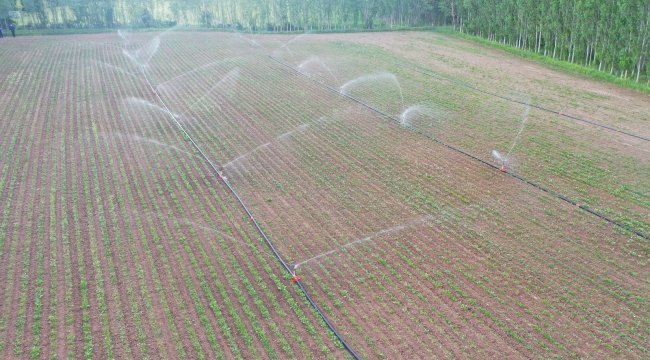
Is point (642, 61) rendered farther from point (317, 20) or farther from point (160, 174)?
point (317, 20)

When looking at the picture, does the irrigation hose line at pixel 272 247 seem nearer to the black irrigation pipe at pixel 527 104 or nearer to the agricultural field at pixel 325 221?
the agricultural field at pixel 325 221

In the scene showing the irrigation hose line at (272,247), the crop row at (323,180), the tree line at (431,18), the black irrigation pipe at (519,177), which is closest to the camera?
the irrigation hose line at (272,247)

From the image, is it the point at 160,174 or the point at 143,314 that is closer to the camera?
the point at 143,314

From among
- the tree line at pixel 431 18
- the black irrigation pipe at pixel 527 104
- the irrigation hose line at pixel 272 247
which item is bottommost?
the irrigation hose line at pixel 272 247

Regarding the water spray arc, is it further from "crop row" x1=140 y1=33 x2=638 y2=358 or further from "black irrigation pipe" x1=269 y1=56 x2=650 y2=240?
"black irrigation pipe" x1=269 y1=56 x2=650 y2=240

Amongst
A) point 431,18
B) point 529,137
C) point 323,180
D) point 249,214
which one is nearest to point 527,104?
point 529,137

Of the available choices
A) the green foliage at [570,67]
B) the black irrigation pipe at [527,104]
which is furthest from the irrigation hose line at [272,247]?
the green foliage at [570,67]

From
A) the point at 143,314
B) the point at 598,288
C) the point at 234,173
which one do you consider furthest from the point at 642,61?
the point at 143,314
